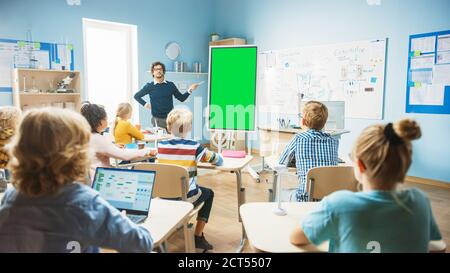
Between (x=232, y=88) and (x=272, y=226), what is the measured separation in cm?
306

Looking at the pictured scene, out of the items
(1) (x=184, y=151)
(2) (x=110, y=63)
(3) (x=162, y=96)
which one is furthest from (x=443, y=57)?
(2) (x=110, y=63)

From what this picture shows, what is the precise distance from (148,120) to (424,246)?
6.29 m

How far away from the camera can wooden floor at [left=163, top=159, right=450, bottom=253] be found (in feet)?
10.2

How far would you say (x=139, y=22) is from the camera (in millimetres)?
6742

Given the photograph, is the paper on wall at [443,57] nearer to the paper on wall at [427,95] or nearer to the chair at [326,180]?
the paper on wall at [427,95]

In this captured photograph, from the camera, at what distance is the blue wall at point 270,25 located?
5039mm

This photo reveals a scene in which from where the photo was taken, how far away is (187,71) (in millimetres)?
7570

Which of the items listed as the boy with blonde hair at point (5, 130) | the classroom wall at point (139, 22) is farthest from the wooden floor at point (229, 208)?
the classroom wall at point (139, 22)

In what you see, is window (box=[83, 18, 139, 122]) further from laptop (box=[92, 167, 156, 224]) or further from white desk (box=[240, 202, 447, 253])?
white desk (box=[240, 202, 447, 253])

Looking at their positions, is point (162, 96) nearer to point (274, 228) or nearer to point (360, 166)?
point (274, 228)

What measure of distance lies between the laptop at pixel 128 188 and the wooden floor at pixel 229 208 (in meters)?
1.41

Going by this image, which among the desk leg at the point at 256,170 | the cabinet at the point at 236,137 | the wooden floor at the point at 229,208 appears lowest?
the wooden floor at the point at 229,208
